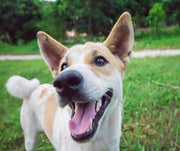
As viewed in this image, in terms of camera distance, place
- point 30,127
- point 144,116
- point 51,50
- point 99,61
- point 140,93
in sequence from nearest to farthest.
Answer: point 99,61 → point 51,50 → point 30,127 → point 144,116 → point 140,93

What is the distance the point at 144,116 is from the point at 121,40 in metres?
1.67

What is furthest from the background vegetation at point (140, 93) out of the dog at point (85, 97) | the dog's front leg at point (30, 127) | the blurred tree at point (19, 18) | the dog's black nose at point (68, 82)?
the blurred tree at point (19, 18)

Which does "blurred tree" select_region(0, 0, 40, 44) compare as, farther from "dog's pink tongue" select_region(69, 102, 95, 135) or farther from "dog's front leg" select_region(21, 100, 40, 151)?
"dog's pink tongue" select_region(69, 102, 95, 135)

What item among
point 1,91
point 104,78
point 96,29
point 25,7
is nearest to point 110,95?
point 104,78

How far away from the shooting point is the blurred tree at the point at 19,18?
20219mm

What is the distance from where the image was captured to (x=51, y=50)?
2637mm

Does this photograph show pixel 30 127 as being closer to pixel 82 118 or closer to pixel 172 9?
pixel 82 118

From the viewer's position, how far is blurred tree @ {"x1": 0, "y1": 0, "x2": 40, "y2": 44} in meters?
20.2

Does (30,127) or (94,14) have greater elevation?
(94,14)

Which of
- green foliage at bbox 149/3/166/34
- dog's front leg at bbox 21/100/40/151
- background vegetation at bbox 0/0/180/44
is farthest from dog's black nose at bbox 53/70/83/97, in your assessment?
green foliage at bbox 149/3/166/34

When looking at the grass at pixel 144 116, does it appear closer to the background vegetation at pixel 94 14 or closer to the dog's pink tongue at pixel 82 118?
the dog's pink tongue at pixel 82 118

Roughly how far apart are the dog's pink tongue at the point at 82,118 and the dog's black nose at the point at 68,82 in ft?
1.06

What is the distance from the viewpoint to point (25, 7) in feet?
68.6

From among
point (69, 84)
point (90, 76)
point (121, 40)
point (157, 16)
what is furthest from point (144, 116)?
point (157, 16)
